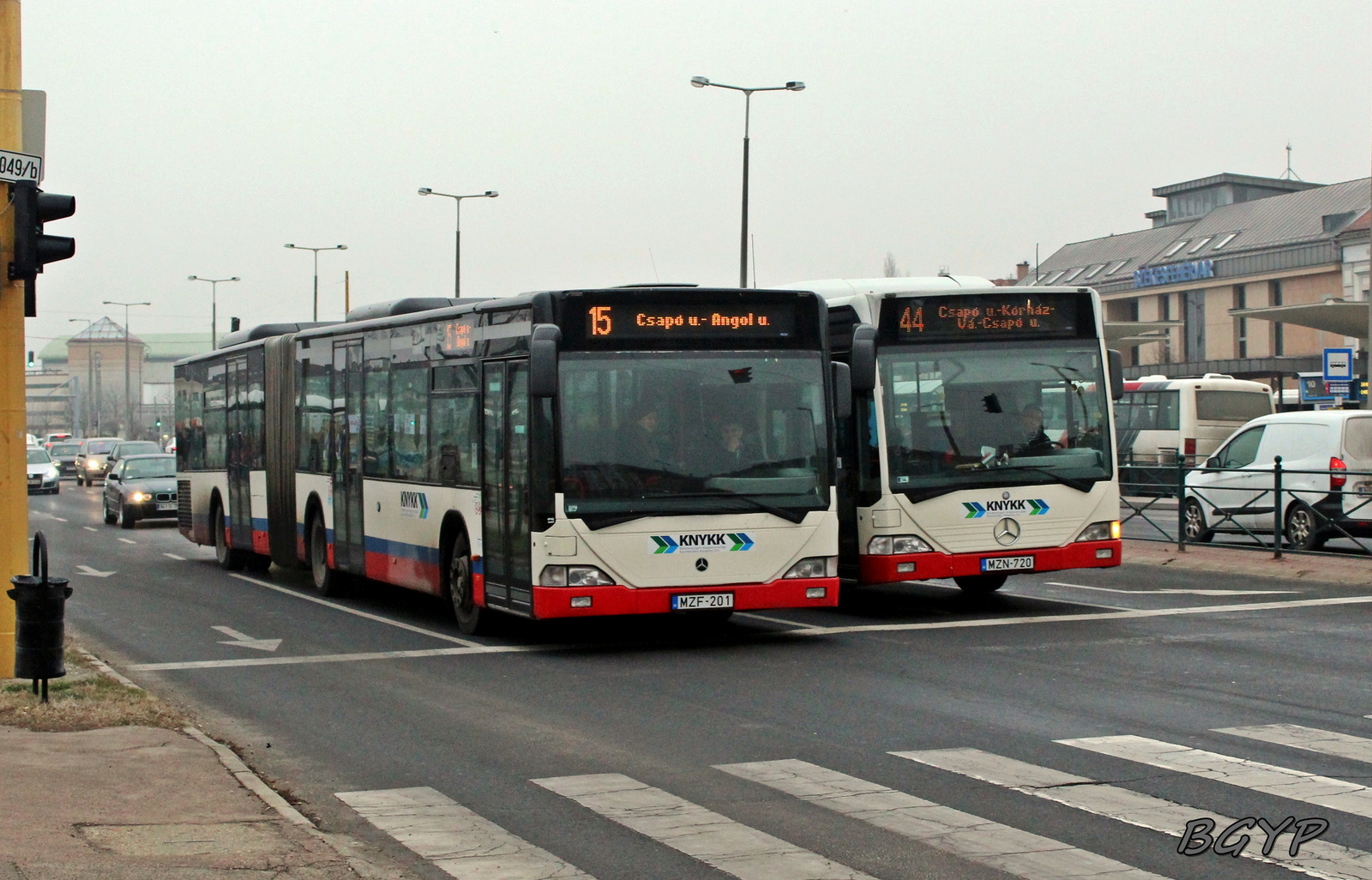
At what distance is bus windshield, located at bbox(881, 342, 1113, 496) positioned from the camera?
15469mm

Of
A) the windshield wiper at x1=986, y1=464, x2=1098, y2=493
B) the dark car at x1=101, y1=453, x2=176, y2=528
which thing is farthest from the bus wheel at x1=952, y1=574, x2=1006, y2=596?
the dark car at x1=101, y1=453, x2=176, y2=528

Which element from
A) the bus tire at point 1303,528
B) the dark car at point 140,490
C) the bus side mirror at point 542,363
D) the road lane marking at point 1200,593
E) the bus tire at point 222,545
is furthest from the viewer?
the dark car at point 140,490

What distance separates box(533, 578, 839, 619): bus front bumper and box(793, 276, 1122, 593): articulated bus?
1.82 metres

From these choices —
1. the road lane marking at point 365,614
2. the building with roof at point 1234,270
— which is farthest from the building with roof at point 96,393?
the road lane marking at point 365,614

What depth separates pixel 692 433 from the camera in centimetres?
1334

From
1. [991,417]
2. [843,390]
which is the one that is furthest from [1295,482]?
[843,390]

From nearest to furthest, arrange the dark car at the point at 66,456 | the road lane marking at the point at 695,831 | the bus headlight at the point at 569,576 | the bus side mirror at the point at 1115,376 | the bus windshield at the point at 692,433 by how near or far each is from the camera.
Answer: the road lane marking at the point at 695,831
the bus headlight at the point at 569,576
the bus windshield at the point at 692,433
the bus side mirror at the point at 1115,376
the dark car at the point at 66,456

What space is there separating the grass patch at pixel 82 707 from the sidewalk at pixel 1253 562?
41.8 feet

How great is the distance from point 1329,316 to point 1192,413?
45.6 feet

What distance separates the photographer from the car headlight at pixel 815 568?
44.7 ft

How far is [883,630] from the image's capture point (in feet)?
48.5

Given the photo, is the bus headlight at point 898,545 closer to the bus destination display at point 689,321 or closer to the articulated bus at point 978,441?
the articulated bus at point 978,441

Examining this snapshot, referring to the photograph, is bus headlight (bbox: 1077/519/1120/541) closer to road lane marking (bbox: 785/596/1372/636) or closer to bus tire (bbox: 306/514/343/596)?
road lane marking (bbox: 785/596/1372/636)

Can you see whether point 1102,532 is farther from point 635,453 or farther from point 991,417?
point 635,453
